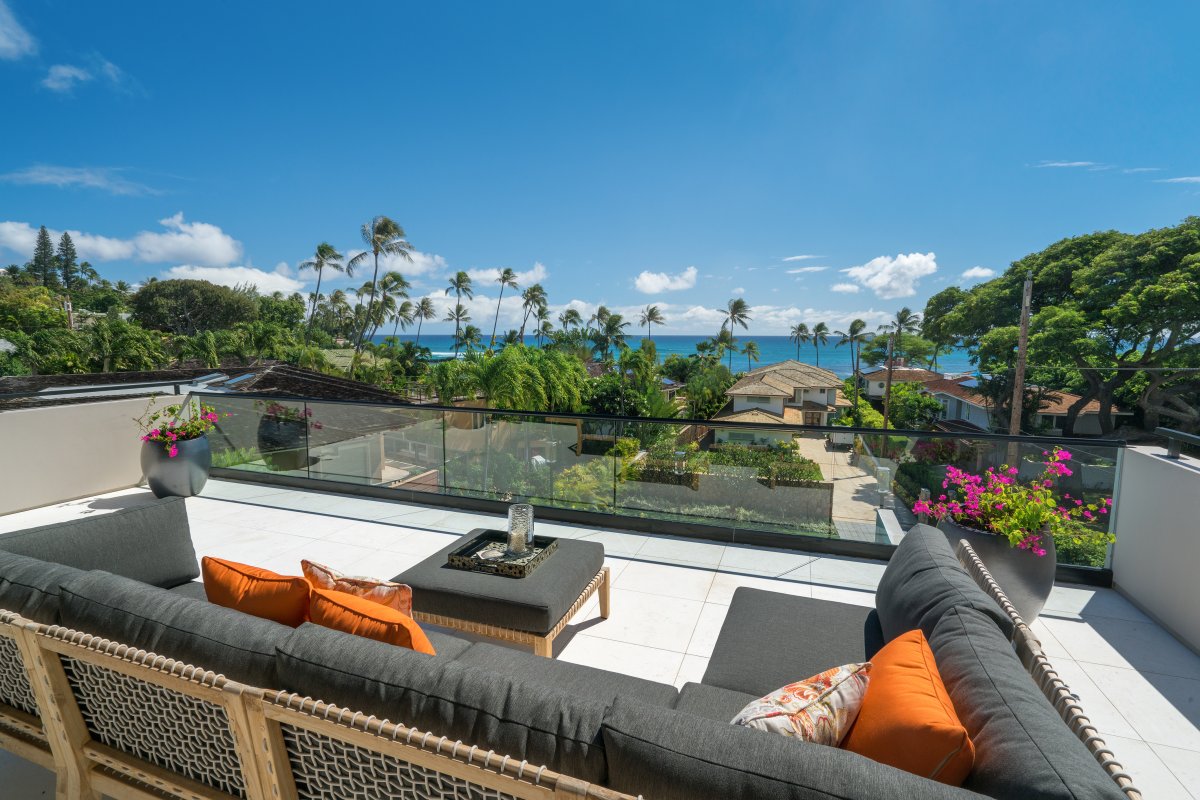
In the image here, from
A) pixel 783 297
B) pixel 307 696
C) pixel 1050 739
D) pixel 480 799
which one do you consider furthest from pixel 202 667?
pixel 783 297

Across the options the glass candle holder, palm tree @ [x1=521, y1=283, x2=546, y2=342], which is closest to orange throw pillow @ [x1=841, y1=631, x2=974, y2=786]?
the glass candle holder

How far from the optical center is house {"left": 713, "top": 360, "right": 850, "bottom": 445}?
36.0 metres

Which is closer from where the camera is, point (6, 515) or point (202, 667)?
point (202, 667)

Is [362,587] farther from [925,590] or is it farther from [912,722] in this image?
[925,590]

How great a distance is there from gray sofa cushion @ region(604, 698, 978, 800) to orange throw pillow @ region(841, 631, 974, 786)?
0.20m

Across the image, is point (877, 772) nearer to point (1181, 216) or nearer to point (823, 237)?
point (1181, 216)

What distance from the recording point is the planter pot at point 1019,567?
2.74m

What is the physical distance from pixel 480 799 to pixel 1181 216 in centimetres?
3743

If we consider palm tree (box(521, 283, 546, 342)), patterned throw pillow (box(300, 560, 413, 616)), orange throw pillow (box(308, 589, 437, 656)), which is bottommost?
patterned throw pillow (box(300, 560, 413, 616))

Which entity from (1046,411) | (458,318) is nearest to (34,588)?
(1046,411)

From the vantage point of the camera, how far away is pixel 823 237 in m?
56.3

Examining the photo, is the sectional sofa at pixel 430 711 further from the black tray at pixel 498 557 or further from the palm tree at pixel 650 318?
the palm tree at pixel 650 318

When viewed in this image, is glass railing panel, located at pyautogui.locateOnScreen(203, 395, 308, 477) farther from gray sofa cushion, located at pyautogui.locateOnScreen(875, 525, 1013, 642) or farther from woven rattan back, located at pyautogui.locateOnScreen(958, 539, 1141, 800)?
woven rattan back, located at pyautogui.locateOnScreen(958, 539, 1141, 800)

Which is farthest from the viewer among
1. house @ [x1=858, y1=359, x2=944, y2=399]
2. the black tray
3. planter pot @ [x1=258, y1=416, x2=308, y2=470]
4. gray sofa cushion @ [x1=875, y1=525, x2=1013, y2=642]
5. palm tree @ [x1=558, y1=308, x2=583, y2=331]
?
palm tree @ [x1=558, y1=308, x2=583, y2=331]
